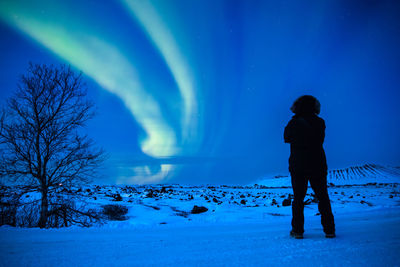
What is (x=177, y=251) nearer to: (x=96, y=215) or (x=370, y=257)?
(x=370, y=257)

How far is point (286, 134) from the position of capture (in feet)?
10.7

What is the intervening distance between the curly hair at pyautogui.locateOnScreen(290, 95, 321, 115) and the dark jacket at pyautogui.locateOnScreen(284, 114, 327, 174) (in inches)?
3.6

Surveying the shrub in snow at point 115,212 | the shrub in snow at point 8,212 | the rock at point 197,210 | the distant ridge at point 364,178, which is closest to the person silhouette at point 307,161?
the rock at point 197,210

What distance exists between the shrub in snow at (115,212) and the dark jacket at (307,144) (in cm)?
694

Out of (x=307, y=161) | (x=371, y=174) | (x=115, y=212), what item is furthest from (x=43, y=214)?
(x=371, y=174)

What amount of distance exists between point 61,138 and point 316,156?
331 inches

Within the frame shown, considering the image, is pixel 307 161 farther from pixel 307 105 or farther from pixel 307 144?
pixel 307 105

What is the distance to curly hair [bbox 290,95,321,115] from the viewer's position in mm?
3232

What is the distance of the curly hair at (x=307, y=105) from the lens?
3232 millimetres

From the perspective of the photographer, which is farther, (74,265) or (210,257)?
(210,257)

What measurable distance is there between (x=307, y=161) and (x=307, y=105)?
0.83 metres

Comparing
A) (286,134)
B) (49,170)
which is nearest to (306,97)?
(286,134)

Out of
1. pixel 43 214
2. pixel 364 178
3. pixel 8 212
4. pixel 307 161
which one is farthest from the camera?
pixel 364 178

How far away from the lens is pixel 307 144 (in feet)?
9.98
